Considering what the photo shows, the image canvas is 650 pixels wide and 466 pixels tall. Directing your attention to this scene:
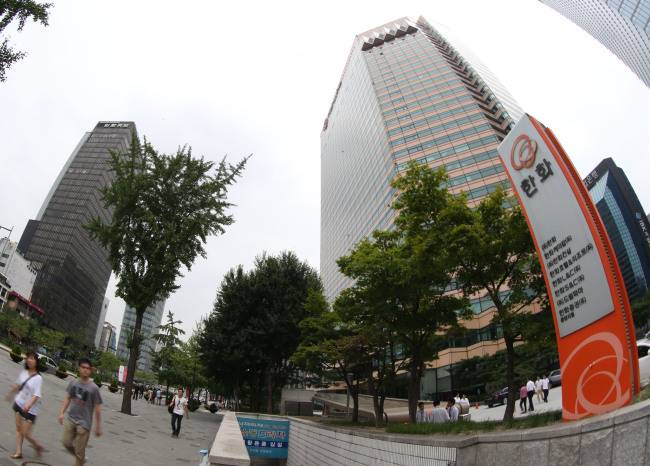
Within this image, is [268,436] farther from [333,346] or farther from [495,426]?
[495,426]

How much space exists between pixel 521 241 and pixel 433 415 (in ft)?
19.2

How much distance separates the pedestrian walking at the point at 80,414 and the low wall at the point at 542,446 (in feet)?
16.2

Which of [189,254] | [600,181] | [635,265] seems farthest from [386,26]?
[189,254]

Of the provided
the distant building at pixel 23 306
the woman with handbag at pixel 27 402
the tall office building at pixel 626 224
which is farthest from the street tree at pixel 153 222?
the tall office building at pixel 626 224

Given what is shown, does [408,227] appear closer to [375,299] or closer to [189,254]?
[375,299]

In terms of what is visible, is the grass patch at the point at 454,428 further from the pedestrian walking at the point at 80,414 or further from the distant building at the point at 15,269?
the distant building at the point at 15,269

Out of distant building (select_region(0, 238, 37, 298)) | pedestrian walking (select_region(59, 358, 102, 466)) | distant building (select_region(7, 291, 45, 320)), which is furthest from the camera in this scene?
distant building (select_region(0, 238, 37, 298))

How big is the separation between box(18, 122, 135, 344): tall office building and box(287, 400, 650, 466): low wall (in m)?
98.0

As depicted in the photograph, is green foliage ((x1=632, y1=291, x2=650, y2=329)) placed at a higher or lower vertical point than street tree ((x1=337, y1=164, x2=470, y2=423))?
higher

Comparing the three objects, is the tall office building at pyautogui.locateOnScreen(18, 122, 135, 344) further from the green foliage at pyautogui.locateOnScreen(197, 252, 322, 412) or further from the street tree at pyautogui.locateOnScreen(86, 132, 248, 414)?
the street tree at pyautogui.locateOnScreen(86, 132, 248, 414)

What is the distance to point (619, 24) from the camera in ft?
221

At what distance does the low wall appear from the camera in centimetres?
367

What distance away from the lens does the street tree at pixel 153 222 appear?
18594 mm

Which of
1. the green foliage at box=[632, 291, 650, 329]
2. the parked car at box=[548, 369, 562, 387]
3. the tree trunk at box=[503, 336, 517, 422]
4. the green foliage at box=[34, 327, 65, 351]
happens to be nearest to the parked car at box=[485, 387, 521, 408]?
the parked car at box=[548, 369, 562, 387]
